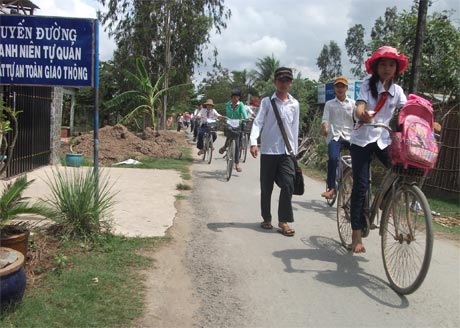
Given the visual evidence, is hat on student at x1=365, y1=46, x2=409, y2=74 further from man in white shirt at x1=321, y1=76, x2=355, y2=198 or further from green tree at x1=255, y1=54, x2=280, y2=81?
green tree at x1=255, y1=54, x2=280, y2=81

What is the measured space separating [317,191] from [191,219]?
370cm

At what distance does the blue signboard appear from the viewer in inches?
188

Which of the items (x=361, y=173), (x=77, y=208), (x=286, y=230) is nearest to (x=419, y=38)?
(x=286, y=230)

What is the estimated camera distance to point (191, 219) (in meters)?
6.34

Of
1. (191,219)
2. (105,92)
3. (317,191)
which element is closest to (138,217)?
(191,219)

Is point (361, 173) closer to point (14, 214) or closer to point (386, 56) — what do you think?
point (386, 56)

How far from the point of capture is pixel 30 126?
352 inches

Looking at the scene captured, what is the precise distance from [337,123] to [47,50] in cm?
419

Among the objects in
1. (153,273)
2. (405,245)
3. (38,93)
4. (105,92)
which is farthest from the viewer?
(105,92)

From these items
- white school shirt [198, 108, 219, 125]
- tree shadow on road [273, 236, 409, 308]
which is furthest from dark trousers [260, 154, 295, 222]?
white school shirt [198, 108, 219, 125]

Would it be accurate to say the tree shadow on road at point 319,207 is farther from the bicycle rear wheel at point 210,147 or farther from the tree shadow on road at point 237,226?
the bicycle rear wheel at point 210,147

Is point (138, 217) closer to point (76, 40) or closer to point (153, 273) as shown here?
point (153, 273)

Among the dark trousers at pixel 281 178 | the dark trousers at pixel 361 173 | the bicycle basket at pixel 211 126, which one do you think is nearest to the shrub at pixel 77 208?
the dark trousers at pixel 281 178

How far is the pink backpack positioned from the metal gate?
6339mm
